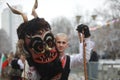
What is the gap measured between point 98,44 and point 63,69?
47.8m

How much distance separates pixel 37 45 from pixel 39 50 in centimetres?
7

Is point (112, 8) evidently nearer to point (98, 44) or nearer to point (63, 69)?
point (98, 44)

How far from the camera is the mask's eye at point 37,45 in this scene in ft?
19.2

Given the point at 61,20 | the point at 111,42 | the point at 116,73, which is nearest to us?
the point at 116,73

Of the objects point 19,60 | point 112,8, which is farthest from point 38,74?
point 112,8

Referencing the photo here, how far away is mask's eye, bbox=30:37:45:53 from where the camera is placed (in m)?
5.84

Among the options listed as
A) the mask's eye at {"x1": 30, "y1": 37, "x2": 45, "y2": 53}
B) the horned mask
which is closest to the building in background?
the horned mask

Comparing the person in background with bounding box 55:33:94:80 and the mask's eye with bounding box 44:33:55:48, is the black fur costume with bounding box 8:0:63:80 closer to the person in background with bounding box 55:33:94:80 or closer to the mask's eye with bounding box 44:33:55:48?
the mask's eye with bounding box 44:33:55:48

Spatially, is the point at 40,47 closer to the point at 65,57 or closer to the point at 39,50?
the point at 39,50

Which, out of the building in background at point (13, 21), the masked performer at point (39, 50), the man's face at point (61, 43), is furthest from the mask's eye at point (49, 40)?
the building in background at point (13, 21)

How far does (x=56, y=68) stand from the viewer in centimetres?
580

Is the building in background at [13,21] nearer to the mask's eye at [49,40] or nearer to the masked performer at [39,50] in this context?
the masked performer at [39,50]

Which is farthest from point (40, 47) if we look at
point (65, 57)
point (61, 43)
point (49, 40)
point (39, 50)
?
point (65, 57)

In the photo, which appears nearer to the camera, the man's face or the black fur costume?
the black fur costume
